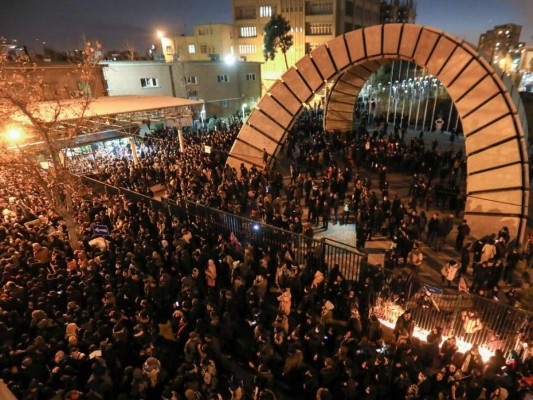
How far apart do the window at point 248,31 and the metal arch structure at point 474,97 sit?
40359 millimetres

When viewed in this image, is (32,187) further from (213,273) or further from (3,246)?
(213,273)

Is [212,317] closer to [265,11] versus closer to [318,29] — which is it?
[318,29]

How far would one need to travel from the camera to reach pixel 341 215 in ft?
41.3

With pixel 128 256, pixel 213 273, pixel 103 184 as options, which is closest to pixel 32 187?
pixel 103 184

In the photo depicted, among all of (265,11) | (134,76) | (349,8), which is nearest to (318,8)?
(349,8)

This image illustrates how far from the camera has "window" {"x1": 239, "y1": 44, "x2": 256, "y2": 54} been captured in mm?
51094

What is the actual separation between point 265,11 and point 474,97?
1780 inches

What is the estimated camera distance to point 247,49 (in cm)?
5150

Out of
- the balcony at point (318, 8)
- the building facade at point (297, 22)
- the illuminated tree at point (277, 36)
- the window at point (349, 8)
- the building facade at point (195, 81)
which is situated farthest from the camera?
the window at point (349, 8)

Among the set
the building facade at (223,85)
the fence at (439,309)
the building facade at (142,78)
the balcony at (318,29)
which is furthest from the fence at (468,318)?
the balcony at (318,29)

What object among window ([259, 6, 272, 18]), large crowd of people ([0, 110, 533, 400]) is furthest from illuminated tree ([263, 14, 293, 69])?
large crowd of people ([0, 110, 533, 400])

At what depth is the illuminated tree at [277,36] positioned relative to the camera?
→ 42.2 meters

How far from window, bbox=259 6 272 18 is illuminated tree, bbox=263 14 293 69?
231 inches

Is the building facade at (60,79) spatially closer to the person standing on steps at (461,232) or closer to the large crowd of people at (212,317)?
the large crowd of people at (212,317)
